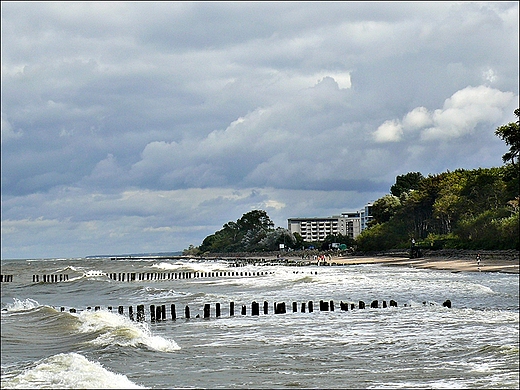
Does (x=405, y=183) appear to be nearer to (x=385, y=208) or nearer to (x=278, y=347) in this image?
(x=385, y=208)

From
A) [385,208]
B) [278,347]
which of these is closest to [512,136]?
[278,347]

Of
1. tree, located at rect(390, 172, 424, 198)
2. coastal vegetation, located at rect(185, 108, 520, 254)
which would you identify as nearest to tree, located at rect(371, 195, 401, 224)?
coastal vegetation, located at rect(185, 108, 520, 254)

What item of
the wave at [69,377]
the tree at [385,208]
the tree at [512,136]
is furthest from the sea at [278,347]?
the tree at [385,208]

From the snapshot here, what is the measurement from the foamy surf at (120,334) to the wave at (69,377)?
12.5ft

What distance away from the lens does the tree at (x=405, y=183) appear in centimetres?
16288

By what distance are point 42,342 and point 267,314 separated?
10079 millimetres

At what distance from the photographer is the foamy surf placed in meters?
20.6

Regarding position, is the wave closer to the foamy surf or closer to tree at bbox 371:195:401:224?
the foamy surf

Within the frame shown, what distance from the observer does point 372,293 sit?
3991 centimetres

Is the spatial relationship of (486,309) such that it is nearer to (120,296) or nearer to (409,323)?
(409,323)

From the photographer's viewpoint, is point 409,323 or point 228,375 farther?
point 409,323

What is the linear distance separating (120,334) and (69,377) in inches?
282

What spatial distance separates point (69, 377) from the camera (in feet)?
50.0

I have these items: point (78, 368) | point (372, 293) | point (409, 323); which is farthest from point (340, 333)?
Result: point (372, 293)
